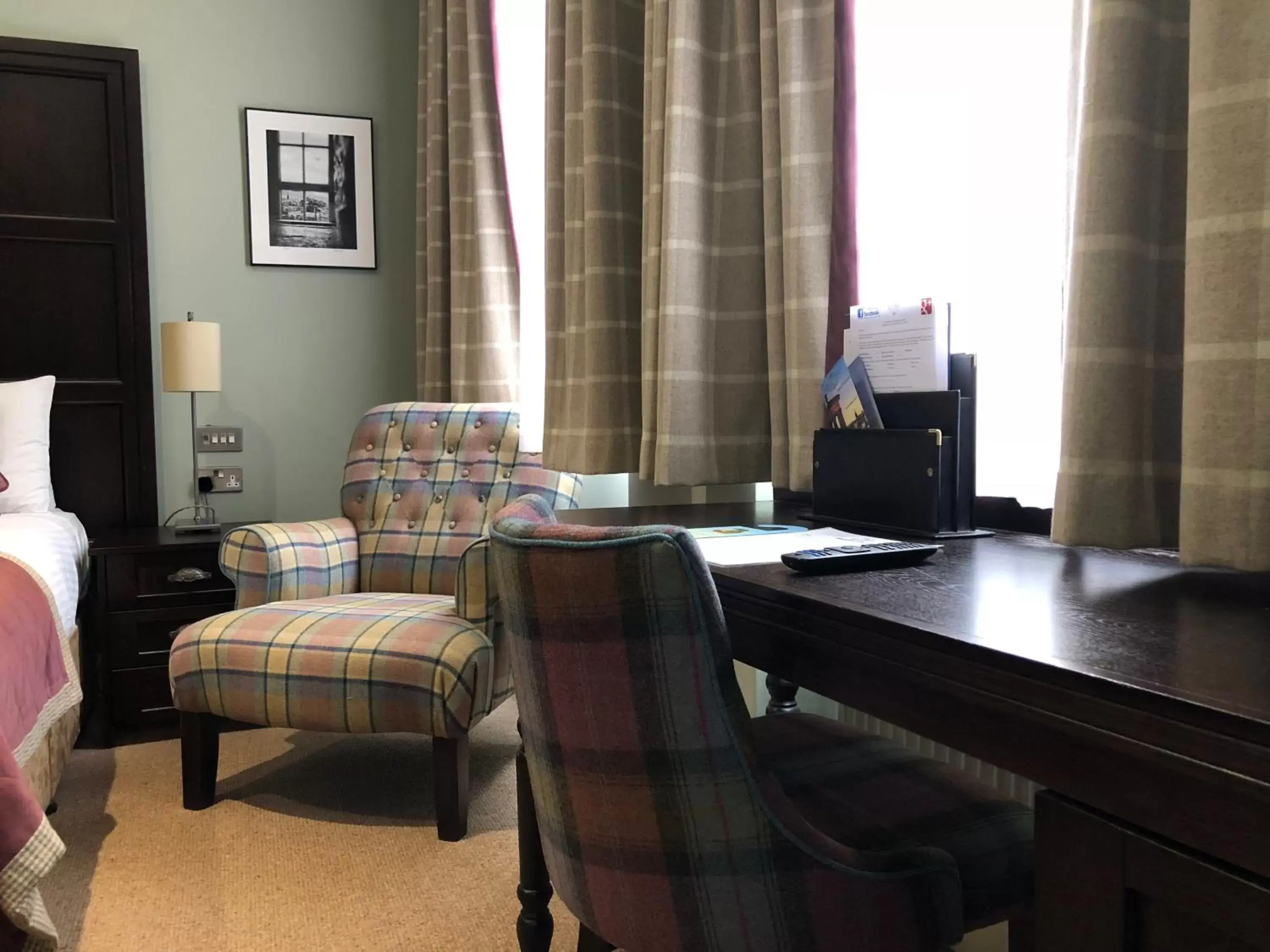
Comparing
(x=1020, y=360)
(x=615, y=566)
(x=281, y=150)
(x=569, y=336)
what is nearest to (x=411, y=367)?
(x=281, y=150)

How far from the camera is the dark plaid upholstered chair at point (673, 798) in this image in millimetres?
863

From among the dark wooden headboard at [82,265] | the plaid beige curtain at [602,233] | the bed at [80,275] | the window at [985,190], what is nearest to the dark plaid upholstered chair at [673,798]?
the window at [985,190]

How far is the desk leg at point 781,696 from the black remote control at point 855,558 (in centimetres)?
85

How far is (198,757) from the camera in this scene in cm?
231

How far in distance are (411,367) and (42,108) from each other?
56.1 inches

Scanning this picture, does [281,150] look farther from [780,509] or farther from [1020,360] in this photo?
[1020,360]

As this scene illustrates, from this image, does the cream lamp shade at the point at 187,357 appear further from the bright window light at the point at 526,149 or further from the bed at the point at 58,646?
the bright window light at the point at 526,149

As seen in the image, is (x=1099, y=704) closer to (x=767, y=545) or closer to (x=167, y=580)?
(x=767, y=545)

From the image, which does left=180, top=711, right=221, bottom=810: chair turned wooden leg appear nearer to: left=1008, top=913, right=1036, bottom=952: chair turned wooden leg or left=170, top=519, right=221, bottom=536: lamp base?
left=170, top=519, right=221, bottom=536: lamp base

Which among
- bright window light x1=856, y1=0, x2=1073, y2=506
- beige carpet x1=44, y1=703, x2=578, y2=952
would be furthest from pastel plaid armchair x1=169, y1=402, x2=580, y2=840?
bright window light x1=856, y1=0, x2=1073, y2=506

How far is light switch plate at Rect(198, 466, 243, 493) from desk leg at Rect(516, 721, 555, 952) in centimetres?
241

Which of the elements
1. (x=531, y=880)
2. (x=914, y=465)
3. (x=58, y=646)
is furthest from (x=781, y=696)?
(x=58, y=646)

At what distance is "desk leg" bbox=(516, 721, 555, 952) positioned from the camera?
1.46 meters

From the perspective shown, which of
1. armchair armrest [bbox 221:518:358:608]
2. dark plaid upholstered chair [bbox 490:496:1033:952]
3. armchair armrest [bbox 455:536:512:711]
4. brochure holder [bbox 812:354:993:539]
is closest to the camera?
dark plaid upholstered chair [bbox 490:496:1033:952]
